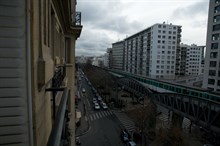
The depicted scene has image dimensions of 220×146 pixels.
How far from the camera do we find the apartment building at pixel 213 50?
33.4 metres

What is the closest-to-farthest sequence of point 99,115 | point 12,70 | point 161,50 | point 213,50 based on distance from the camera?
point 12,70 < point 99,115 < point 213,50 < point 161,50

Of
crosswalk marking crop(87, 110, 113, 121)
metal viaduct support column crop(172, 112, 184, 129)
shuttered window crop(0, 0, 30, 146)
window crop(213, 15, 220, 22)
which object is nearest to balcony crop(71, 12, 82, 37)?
shuttered window crop(0, 0, 30, 146)

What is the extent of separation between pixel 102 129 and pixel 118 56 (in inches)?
3165

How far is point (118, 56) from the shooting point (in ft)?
343

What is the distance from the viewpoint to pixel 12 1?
166 cm

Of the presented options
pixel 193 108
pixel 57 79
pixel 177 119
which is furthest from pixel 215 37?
pixel 57 79

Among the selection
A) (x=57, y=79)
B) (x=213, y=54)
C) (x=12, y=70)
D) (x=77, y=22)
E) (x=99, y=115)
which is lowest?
(x=99, y=115)

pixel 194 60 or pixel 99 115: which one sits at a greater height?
pixel 194 60

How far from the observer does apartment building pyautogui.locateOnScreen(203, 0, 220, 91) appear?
110ft

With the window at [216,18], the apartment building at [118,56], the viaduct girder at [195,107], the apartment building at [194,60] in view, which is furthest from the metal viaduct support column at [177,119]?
the apartment building at [118,56]

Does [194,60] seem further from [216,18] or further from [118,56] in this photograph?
[216,18]

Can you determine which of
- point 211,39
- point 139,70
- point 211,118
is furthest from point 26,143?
point 139,70

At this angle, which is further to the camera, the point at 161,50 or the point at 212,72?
the point at 161,50

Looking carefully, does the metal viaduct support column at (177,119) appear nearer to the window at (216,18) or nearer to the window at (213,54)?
the window at (213,54)
